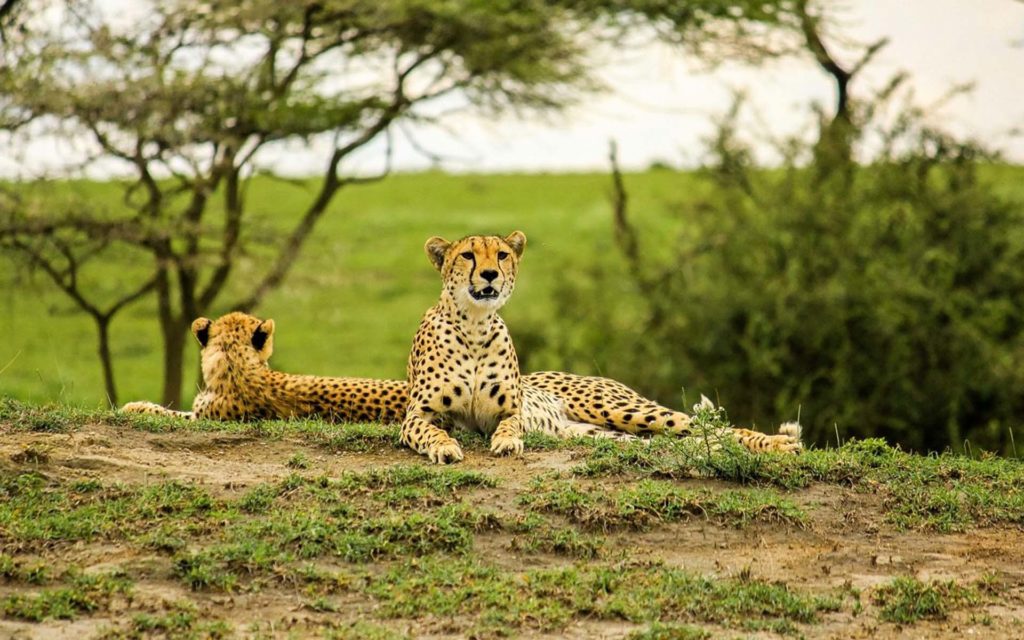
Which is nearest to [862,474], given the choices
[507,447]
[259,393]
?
[507,447]

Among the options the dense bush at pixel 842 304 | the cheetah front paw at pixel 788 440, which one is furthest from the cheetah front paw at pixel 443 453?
the dense bush at pixel 842 304

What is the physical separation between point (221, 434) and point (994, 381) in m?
11.5

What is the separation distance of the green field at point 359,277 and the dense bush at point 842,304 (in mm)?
1443

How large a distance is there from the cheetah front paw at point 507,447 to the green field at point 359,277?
31.0 feet

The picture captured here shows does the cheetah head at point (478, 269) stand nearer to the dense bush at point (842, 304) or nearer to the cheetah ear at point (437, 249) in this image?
the cheetah ear at point (437, 249)

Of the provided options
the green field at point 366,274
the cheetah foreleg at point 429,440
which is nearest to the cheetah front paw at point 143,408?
the cheetah foreleg at point 429,440

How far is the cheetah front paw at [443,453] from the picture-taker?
6863 mm

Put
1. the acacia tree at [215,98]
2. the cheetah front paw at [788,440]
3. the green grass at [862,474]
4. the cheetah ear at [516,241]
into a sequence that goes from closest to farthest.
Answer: the green grass at [862,474], the cheetah front paw at [788,440], the cheetah ear at [516,241], the acacia tree at [215,98]

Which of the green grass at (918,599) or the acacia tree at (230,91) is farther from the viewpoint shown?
the acacia tree at (230,91)

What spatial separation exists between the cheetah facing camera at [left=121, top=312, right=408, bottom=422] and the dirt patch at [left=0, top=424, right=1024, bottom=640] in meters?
0.84

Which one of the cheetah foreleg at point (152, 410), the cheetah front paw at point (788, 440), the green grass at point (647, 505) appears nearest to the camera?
the green grass at point (647, 505)

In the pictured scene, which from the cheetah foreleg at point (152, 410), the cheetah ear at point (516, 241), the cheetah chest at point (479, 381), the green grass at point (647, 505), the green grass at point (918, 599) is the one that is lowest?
the green grass at point (918, 599)

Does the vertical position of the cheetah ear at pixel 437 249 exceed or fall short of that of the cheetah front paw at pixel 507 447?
it exceeds it

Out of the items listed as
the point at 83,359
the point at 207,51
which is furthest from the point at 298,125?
the point at 83,359
